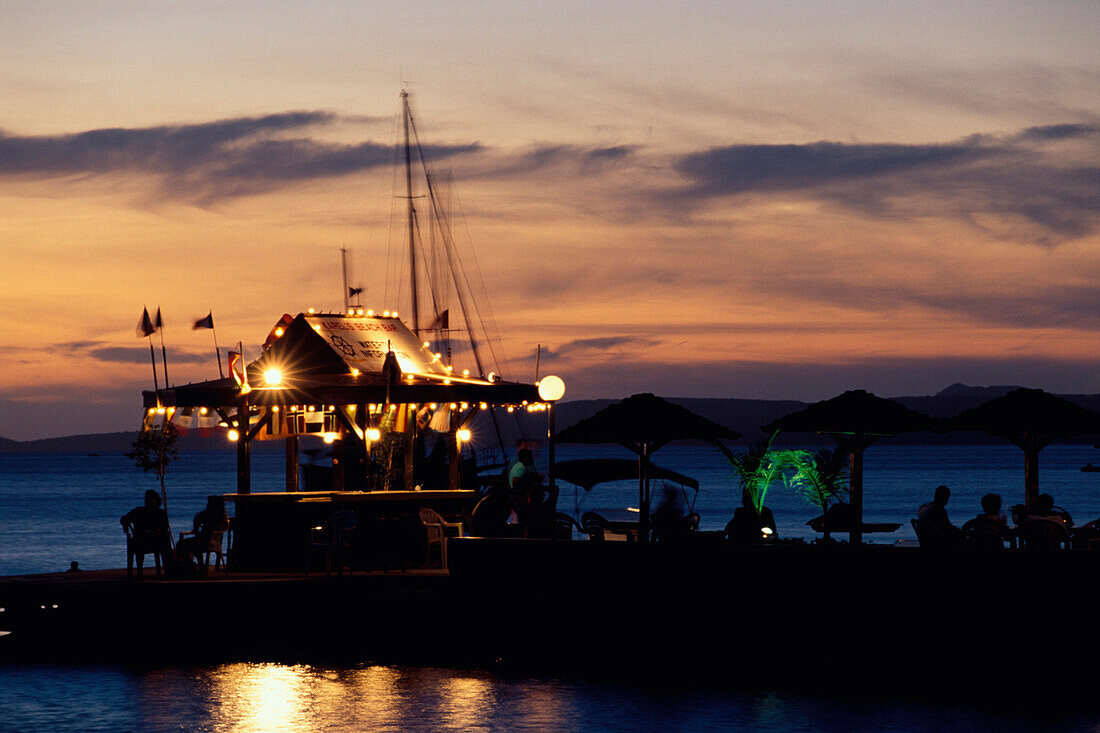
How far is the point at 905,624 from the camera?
16.1 meters

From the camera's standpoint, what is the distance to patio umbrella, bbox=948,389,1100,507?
17.6 m

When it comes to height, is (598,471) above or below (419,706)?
above

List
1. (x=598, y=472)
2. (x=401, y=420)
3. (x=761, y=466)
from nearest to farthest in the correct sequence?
(x=401, y=420)
(x=761, y=466)
(x=598, y=472)

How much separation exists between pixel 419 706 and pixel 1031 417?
870 cm

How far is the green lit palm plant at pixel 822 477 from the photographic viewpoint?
80.6 ft

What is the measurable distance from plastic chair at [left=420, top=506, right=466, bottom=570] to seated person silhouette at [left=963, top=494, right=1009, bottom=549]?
23.3 feet

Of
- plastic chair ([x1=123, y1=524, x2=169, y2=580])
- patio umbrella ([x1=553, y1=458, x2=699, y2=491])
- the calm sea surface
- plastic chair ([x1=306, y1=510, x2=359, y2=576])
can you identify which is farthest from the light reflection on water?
patio umbrella ([x1=553, y1=458, x2=699, y2=491])

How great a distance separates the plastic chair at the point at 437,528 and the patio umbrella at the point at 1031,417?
7215 millimetres

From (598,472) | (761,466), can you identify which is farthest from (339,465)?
(598,472)

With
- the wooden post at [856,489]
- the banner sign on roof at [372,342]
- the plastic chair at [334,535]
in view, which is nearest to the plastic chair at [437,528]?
the plastic chair at [334,535]

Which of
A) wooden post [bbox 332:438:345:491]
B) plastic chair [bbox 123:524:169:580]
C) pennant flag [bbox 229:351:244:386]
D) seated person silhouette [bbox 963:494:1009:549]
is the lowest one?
plastic chair [bbox 123:524:169:580]

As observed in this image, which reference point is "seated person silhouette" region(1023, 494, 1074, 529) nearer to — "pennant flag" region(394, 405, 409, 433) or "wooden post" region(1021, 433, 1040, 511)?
"wooden post" region(1021, 433, 1040, 511)

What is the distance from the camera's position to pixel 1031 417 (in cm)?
1773

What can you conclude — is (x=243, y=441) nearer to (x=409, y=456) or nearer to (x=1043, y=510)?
(x=409, y=456)
